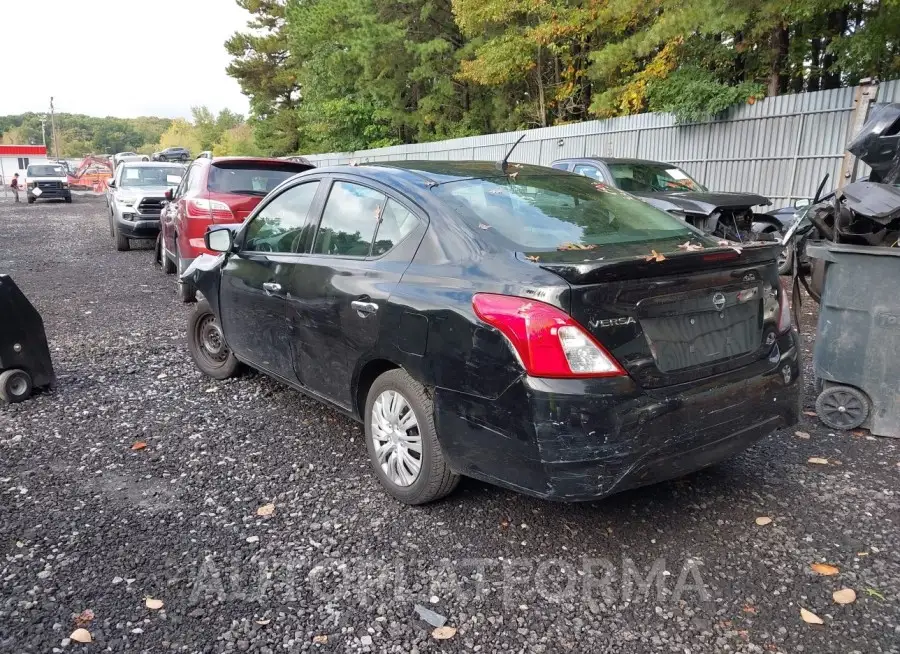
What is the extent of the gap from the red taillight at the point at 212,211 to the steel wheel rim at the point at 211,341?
2.97 m

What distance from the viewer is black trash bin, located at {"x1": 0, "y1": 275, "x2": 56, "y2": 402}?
15.8 ft

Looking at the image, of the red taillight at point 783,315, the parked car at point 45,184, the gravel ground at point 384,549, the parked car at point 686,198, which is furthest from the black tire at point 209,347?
the parked car at point 45,184

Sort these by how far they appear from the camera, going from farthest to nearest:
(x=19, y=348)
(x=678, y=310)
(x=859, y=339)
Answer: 1. (x=19, y=348)
2. (x=859, y=339)
3. (x=678, y=310)

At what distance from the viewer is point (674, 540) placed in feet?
10.3

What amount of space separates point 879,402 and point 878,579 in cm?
170

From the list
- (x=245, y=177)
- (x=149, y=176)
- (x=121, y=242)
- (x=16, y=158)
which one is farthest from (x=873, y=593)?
(x=16, y=158)

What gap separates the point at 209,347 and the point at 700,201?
20.5 feet

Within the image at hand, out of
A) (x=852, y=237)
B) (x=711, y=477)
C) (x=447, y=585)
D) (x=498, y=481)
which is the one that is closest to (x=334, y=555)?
(x=447, y=585)

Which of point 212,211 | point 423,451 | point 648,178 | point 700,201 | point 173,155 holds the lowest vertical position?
point 423,451

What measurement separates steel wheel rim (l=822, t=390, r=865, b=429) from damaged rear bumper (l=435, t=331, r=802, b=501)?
1594 mm

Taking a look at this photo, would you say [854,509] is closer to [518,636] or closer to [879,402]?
[879,402]

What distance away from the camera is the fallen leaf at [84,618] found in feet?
8.58

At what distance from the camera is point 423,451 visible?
323 cm

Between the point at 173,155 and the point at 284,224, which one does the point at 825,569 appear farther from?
the point at 173,155
